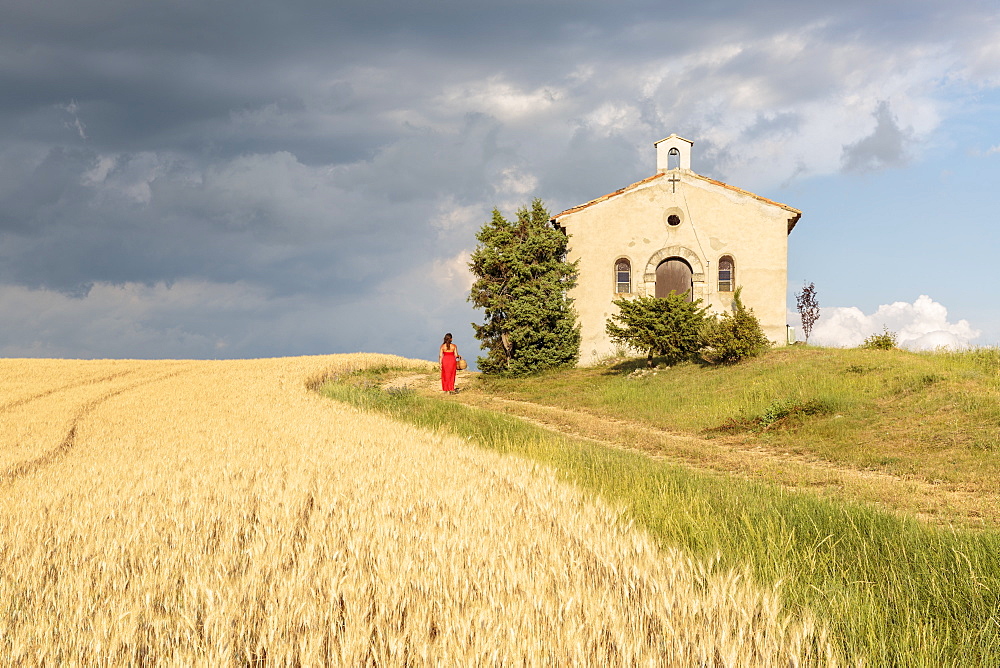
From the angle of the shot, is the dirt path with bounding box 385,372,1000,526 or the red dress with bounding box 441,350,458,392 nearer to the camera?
the dirt path with bounding box 385,372,1000,526

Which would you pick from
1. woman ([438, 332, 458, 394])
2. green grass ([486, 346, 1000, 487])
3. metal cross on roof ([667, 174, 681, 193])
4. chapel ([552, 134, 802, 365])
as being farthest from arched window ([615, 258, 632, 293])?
woman ([438, 332, 458, 394])

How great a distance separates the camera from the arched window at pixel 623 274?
2911cm

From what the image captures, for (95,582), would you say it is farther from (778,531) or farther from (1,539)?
(778,531)

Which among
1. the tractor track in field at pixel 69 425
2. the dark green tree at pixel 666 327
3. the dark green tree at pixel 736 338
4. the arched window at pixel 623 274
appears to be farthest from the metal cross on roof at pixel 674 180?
the tractor track in field at pixel 69 425

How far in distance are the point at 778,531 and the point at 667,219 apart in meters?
25.2

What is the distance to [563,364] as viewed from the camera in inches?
1107

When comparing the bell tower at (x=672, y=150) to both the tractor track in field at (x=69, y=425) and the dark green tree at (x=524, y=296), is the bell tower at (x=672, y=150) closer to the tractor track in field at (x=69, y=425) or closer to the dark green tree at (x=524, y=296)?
the dark green tree at (x=524, y=296)

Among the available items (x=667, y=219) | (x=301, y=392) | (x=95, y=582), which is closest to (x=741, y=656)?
(x=95, y=582)

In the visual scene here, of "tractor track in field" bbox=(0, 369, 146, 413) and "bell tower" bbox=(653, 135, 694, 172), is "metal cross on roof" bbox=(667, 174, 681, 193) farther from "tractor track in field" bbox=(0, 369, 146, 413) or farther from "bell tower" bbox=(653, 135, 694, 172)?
"tractor track in field" bbox=(0, 369, 146, 413)

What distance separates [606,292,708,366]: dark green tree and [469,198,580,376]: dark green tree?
3.97 metres

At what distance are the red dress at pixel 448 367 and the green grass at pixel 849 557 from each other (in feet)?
49.1

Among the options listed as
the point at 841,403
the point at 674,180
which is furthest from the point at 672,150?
the point at 841,403

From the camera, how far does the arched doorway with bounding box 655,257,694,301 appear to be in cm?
2892

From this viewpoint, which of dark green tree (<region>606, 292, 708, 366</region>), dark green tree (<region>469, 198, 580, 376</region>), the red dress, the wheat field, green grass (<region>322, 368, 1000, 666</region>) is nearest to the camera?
the wheat field
